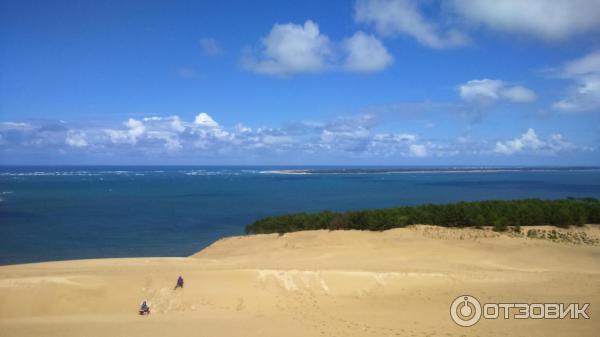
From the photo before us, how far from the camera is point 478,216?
2919cm

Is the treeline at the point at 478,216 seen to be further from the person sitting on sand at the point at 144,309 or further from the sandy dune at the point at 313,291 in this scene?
the person sitting on sand at the point at 144,309

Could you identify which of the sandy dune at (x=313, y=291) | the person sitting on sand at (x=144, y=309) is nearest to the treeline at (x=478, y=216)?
the sandy dune at (x=313, y=291)

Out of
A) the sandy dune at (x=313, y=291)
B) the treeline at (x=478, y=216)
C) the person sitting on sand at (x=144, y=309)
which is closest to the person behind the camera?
the sandy dune at (x=313, y=291)

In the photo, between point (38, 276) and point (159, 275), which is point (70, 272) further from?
point (159, 275)

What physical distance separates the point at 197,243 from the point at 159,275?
57.3ft

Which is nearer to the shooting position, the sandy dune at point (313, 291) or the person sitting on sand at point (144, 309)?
the sandy dune at point (313, 291)

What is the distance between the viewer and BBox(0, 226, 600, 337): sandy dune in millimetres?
14961

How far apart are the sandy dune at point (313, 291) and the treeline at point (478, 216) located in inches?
102

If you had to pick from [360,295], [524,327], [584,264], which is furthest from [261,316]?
[584,264]

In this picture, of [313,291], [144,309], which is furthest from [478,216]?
[144,309]

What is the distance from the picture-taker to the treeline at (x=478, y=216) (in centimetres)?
2897

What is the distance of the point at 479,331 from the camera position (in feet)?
46.7

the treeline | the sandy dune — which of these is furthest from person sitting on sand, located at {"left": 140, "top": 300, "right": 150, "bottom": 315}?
the treeline

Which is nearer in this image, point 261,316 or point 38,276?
point 261,316
